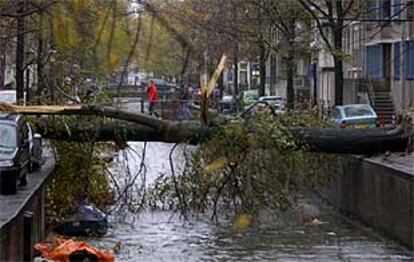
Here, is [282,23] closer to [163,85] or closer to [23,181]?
[163,85]

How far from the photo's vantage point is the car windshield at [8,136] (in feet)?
76.5

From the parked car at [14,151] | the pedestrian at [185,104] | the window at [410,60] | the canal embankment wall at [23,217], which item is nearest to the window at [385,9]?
the window at [410,60]

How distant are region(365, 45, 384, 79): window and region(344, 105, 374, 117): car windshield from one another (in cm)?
1969

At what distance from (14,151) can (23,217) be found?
418 centimetres

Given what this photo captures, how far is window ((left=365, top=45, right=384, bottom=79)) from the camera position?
211ft

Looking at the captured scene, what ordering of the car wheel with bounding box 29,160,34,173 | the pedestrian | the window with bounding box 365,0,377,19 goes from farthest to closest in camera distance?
the window with bounding box 365,0,377,19
the pedestrian
the car wheel with bounding box 29,160,34,173

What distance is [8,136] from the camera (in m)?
23.6

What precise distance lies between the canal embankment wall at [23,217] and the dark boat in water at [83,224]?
3.54ft

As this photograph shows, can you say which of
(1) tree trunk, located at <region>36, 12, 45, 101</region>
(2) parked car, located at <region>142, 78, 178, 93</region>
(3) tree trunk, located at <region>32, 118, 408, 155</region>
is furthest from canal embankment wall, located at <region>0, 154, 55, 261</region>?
(2) parked car, located at <region>142, 78, 178, 93</region>

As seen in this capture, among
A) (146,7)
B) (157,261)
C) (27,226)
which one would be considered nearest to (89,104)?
(157,261)

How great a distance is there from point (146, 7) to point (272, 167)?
9517 millimetres

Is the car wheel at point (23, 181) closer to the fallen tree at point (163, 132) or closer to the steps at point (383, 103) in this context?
the fallen tree at point (163, 132)

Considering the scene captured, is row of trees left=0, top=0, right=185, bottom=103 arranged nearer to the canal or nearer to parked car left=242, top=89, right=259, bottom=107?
the canal

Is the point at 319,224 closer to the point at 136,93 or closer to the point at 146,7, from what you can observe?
the point at 136,93
